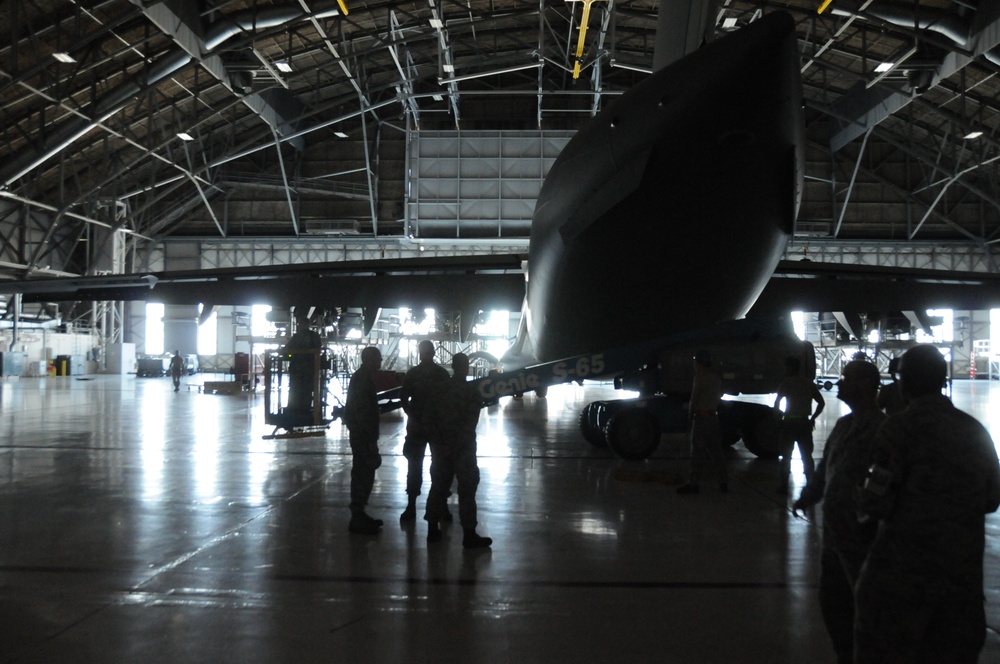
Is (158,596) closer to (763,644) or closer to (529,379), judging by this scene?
(763,644)

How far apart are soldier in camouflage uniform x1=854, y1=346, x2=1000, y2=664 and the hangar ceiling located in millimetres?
24989

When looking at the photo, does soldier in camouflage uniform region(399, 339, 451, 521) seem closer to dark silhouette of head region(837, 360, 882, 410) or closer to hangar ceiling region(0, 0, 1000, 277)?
dark silhouette of head region(837, 360, 882, 410)

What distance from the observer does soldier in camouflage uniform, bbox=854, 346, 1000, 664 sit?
8.30 ft

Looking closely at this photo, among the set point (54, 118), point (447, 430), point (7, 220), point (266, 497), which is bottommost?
point (266, 497)

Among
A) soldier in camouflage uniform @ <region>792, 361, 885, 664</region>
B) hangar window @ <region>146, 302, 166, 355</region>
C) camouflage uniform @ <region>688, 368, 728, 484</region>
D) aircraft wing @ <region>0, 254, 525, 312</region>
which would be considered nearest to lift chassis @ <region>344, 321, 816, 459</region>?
camouflage uniform @ <region>688, 368, 728, 484</region>

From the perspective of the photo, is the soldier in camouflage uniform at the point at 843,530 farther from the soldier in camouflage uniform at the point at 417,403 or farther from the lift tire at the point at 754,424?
the lift tire at the point at 754,424

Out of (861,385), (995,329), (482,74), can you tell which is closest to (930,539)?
(861,385)

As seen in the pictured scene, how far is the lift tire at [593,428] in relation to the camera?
1162 cm

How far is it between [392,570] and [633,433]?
5.67m

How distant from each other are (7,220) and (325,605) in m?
41.9

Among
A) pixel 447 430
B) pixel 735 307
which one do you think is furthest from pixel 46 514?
pixel 735 307

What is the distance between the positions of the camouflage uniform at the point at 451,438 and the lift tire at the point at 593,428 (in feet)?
19.1

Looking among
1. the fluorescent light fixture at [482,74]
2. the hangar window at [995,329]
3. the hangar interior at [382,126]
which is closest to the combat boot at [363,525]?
the hangar interior at [382,126]

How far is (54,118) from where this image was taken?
31.1 m
